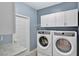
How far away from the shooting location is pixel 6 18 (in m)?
0.80

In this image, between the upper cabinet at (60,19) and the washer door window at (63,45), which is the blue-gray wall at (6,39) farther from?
the washer door window at (63,45)

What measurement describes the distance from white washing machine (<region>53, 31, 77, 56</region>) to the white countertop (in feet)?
1.55

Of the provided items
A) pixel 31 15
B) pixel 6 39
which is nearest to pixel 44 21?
pixel 31 15

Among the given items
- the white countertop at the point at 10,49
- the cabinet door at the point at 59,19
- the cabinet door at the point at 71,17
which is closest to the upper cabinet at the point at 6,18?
the white countertop at the point at 10,49

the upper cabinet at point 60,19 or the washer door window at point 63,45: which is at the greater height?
the upper cabinet at point 60,19

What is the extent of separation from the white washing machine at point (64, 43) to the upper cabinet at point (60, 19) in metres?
0.11

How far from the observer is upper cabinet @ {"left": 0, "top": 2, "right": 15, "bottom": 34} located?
2.60ft

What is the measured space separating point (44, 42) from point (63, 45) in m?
0.29

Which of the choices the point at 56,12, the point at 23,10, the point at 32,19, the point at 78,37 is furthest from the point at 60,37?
the point at 23,10

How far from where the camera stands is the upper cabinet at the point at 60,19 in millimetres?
1071

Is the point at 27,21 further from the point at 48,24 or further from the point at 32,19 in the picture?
the point at 48,24

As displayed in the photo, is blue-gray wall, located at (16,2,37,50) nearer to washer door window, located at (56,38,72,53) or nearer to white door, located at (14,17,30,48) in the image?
white door, located at (14,17,30,48)

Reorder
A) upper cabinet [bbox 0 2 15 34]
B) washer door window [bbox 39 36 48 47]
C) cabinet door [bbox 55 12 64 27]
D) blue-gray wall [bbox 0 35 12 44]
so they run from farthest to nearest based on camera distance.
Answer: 1. washer door window [bbox 39 36 48 47]
2. cabinet door [bbox 55 12 64 27]
3. blue-gray wall [bbox 0 35 12 44]
4. upper cabinet [bbox 0 2 15 34]

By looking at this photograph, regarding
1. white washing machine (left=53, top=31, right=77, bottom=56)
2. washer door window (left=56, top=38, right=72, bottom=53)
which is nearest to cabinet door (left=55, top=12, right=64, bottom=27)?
white washing machine (left=53, top=31, right=77, bottom=56)
